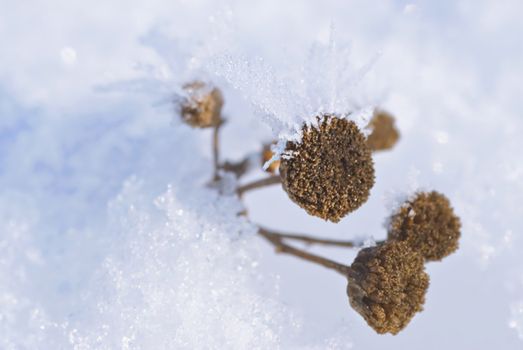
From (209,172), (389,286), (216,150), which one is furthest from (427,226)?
(209,172)

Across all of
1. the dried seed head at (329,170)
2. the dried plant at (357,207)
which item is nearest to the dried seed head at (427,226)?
the dried plant at (357,207)

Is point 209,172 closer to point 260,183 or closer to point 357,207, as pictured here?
point 260,183

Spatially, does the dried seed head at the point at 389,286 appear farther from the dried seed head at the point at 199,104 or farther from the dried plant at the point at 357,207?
the dried seed head at the point at 199,104

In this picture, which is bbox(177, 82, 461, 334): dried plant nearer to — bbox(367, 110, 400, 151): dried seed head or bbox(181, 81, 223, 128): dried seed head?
bbox(181, 81, 223, 128): dried seed head

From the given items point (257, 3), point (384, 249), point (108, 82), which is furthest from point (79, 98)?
point (384, 249)

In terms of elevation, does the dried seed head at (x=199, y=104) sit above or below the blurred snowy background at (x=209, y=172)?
above
